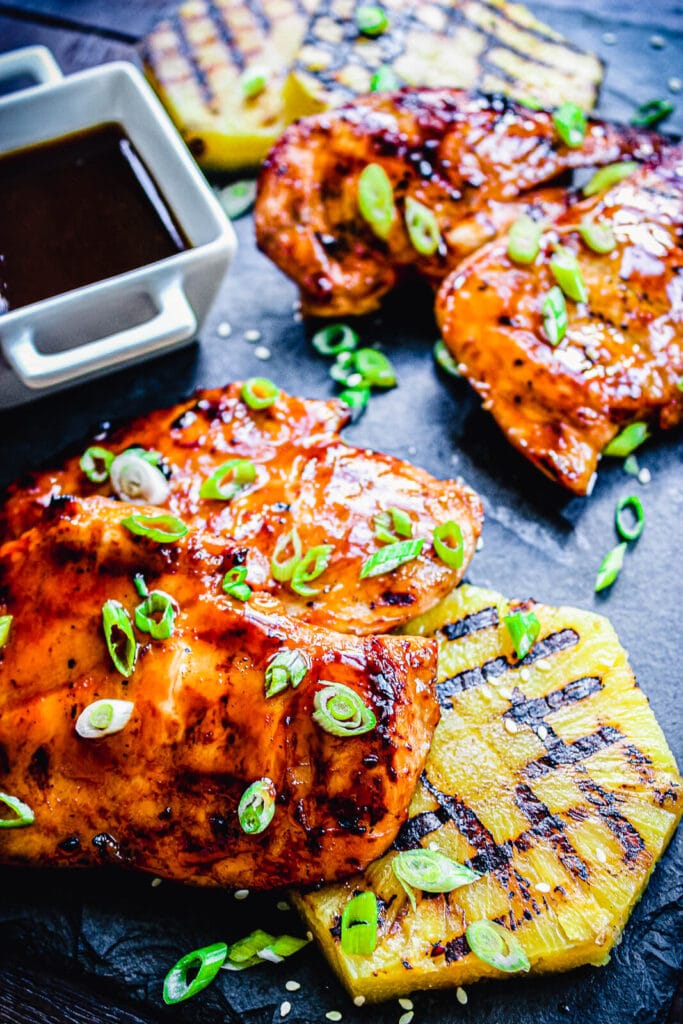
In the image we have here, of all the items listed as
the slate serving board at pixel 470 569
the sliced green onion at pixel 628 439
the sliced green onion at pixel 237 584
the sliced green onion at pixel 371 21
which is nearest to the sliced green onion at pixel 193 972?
the slate serving board at pixel 470 569

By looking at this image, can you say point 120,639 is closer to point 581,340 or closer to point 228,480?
point 228,480

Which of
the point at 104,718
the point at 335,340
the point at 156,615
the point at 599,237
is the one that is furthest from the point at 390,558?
the point at 599,237

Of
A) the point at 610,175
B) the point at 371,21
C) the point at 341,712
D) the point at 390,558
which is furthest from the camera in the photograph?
the point at 371,21

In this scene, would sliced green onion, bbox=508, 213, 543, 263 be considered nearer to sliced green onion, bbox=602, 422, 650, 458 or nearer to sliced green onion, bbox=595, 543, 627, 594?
sliced green onion, bbox=602, 422, 650, 458

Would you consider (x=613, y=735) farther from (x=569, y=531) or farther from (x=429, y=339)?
(x=429, y=339)

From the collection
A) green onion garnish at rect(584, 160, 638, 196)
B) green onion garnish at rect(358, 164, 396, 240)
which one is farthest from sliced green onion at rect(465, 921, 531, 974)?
green onion garnish at rect(584, 160, 638, 196)

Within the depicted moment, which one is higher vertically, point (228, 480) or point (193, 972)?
point (228, 480)

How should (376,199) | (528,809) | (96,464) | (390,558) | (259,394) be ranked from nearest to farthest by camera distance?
(528,809)
(390,558)
(96,464)
(259,394)
(376,199)

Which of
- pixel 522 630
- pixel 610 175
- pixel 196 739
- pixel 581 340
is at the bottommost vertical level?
pixel 522 630
